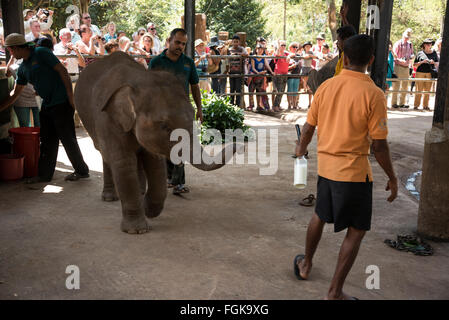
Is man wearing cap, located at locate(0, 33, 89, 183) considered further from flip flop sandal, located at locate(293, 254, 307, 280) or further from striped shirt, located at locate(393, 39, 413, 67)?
striped shirt, located at locate(393, 39, 413, 67)

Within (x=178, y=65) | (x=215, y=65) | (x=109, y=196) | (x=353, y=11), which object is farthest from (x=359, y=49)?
(x=215, y=65)

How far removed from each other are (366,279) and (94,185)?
161 inches

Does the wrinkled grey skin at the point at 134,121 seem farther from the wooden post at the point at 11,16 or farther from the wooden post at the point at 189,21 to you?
the wooden post at the point at 11,16

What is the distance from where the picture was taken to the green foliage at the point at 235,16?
2764 centimetres

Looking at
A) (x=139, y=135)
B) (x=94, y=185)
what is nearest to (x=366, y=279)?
(x=139, y=135)

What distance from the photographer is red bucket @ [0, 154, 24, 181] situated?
6.68 meters

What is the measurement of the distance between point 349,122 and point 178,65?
312 cm

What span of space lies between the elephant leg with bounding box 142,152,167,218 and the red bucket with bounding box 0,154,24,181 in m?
2.62

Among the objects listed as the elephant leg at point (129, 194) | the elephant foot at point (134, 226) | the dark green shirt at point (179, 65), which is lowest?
the elephant foot at point (134, 226)

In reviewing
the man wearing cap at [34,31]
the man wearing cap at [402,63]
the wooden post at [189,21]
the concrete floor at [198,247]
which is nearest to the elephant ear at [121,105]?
the concrete floor at [198,247]

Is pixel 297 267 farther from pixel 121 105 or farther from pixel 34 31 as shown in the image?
pixel 34 31

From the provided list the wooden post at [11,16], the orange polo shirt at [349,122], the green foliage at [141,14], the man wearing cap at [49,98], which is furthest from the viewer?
the green foliage at [141,14]

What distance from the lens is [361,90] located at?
10.6ft
